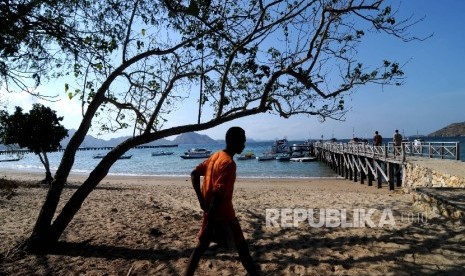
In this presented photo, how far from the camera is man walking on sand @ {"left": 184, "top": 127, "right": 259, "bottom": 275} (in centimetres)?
333

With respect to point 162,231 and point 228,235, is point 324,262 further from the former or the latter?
point 162,231


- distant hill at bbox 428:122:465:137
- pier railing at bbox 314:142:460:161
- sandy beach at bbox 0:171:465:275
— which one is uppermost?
→ distant hill at bbox 428:122:465:137

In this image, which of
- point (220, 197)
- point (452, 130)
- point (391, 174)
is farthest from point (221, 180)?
point (452, 130)

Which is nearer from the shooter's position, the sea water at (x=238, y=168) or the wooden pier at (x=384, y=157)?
the wooden pier at (x=384, y=157)

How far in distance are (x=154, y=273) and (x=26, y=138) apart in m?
16.8

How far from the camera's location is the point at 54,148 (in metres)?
19.3

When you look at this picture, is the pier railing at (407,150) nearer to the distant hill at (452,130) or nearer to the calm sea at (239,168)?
the calm sea at (239,168)

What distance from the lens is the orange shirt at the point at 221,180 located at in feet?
10.9

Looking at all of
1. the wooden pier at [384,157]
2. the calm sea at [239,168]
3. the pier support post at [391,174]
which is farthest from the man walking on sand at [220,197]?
the calm sea at [239,168]

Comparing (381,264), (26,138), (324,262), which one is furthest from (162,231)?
(26,138)

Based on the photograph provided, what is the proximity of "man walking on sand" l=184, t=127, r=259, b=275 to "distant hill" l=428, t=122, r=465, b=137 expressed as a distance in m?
193

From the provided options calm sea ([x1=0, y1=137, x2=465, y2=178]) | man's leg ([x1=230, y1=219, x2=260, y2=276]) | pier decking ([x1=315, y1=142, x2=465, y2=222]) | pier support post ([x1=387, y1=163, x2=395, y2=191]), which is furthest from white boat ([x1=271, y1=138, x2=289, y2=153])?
man's leg ([x1=230, y1=219, x2=260, y2=276])

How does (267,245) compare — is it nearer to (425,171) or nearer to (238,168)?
(425,171)

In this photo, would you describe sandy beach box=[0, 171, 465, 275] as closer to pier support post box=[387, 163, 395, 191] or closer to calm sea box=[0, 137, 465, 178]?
pier support post box=[387, 163, 395, 191]
